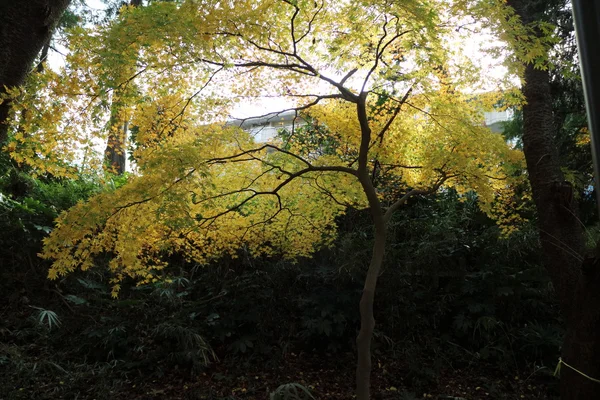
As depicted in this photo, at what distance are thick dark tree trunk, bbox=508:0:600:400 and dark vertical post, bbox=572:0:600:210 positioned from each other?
6.18ft

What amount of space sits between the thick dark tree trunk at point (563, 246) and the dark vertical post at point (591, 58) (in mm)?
1884

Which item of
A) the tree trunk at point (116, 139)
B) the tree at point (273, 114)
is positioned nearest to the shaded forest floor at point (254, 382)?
the tree at point (273, 114)

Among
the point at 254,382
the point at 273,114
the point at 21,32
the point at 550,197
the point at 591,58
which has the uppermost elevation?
the point at 273,114

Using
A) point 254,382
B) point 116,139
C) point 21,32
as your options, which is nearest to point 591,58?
point 21,32

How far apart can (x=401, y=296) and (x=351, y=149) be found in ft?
6.96

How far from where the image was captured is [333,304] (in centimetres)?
549

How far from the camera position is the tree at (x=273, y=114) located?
110 inches

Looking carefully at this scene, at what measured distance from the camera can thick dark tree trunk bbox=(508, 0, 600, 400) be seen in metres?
2.38

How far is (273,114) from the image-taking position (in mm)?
3693

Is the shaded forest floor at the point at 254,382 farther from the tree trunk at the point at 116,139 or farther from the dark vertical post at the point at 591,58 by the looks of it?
the dark vertical post at the point at 591,58

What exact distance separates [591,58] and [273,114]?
9.96 ft

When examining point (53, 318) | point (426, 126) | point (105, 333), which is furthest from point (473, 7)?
point (53, 318)

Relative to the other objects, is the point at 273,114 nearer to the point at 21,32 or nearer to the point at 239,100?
the point at 239,100

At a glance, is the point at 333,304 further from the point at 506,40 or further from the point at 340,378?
the point at 506,40
